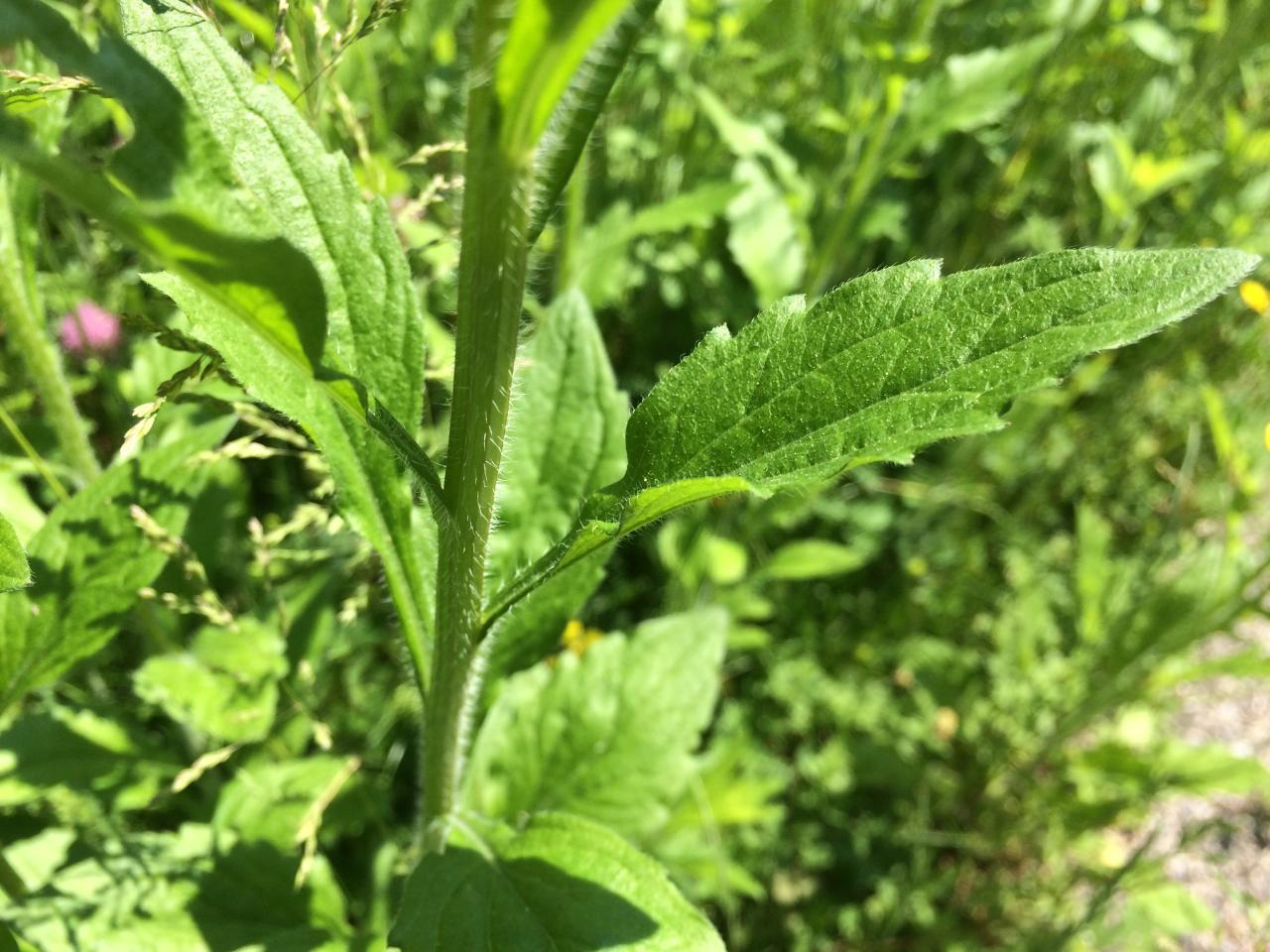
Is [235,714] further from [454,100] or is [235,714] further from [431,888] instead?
[454,100]

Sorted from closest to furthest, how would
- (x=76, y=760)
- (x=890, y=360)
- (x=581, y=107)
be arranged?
(x=581, y=107) < (x=890, y=360) < (x=76, y=760)

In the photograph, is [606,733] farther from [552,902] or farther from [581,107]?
[581,107]

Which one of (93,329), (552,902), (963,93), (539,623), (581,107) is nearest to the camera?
(581,107)

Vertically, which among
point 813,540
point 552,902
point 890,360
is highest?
point 890,360

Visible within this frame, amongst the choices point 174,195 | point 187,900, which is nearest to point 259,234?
point 174,195

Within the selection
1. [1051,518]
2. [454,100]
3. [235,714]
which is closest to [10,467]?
[235,714]

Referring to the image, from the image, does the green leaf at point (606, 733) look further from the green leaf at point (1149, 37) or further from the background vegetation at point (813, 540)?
the green leaf at point (1149, 37)

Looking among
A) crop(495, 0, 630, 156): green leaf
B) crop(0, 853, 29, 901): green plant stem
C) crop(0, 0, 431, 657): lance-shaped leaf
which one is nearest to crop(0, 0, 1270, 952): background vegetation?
crop(0, 853, 29, 901): green plant stem
